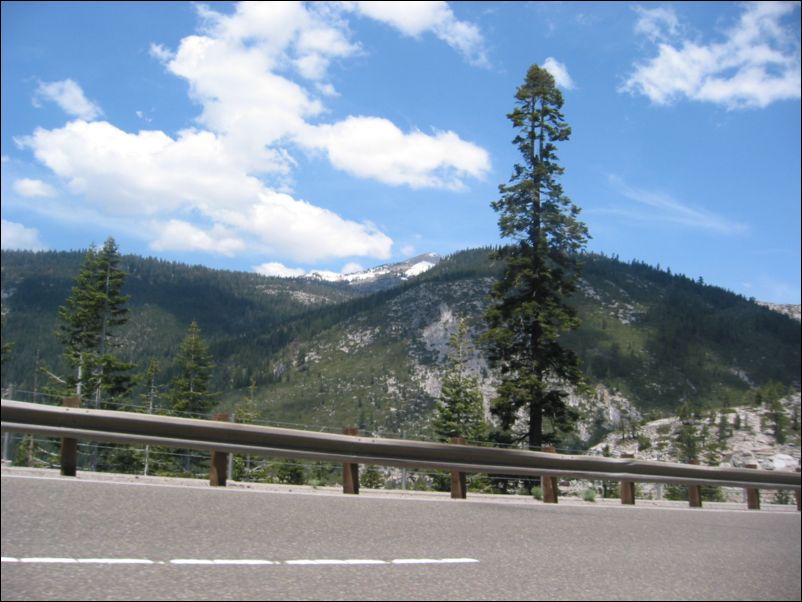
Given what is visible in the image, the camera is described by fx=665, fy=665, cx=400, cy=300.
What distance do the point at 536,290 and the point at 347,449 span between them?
17.3 metres

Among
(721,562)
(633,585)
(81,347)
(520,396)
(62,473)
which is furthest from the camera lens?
(81,347)

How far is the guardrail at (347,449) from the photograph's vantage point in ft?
27.3

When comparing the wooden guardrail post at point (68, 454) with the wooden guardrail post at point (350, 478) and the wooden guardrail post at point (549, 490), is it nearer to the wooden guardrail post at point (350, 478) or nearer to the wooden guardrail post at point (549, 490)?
the wooden guardrail post at point (350, 478)

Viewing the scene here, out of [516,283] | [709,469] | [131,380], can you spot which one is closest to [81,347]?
[131,380]

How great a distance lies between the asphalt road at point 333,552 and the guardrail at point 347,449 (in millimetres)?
840

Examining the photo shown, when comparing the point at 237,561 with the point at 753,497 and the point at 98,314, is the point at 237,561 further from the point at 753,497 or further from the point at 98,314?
the point at 98,314

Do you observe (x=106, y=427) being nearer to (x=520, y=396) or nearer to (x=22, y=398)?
(x=22, y=398)

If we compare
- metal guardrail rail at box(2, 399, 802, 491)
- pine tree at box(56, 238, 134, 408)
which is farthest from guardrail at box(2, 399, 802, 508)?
pine tree at box(56, 238, 134, 408)

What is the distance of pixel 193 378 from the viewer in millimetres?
52219

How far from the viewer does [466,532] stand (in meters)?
7.80

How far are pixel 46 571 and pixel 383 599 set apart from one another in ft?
7.93

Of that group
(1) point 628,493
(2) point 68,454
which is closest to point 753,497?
(1) point 628,493

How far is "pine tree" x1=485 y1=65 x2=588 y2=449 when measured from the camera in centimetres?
2483

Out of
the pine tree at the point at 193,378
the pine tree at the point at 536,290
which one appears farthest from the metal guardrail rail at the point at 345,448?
the pine tree at the point at 193,378
